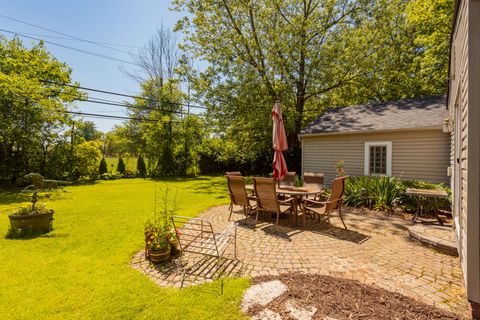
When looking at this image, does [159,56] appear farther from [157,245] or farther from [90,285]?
[90,285]

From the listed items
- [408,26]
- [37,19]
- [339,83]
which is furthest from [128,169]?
[408,26]

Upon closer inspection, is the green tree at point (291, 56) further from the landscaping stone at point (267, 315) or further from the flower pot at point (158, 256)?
the landscaping stone at point (267, 315)

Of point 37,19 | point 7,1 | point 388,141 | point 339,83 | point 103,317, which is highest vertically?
point 37,19

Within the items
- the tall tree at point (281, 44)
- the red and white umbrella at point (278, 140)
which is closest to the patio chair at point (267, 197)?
the red and white umbrella at point (278, 140)

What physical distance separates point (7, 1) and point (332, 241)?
16.3 metres

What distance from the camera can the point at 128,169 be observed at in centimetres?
1881

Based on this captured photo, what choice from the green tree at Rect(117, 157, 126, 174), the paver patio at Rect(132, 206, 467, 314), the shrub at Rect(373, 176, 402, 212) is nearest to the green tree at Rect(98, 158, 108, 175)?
the green tree at Rect(117, 157, 126, 174)

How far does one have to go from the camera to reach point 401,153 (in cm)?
907

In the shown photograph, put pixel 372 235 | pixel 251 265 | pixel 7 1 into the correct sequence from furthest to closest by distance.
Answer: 1. pixel 7 1
2. pixel 372 235
3. pixel 251 265

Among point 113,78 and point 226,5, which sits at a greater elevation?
point 226,5

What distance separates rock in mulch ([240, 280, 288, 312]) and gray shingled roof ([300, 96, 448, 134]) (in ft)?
28.2

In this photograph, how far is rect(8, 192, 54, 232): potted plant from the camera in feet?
16.9

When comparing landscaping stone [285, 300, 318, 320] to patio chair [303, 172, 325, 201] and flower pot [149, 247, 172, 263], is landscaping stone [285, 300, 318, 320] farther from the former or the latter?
patio chair [303, 172, 325, 201]

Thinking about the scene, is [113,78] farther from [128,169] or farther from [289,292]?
[289,292]
